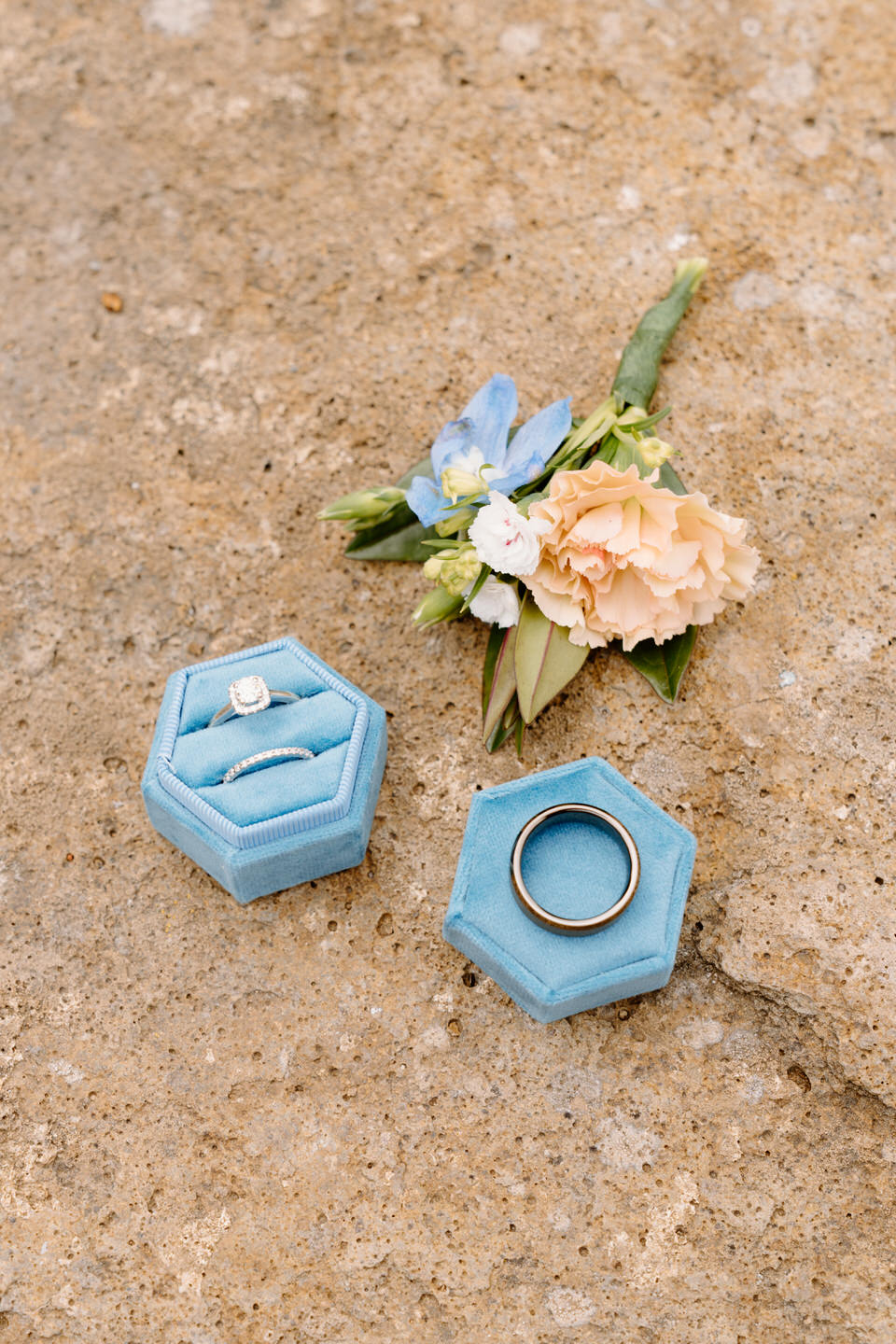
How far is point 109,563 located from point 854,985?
1.19 metres

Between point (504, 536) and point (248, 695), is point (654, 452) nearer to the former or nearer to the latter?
point (504, 536)

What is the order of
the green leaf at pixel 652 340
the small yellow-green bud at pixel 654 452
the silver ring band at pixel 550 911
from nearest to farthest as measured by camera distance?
the silver ring band at pixel 550 911, the small yellow-green bud at pixel 654 452, the green leaf at pixel 652 340

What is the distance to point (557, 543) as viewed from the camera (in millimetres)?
1345

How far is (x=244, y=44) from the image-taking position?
2.02m

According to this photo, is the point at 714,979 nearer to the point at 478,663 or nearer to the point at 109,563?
the point at 478,663

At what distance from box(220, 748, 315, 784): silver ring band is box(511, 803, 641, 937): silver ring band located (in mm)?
290

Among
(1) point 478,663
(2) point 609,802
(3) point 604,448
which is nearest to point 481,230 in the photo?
(3) point 604,448

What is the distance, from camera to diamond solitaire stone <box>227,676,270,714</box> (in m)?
1.36

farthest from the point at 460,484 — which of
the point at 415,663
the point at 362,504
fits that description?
the point at 415,663

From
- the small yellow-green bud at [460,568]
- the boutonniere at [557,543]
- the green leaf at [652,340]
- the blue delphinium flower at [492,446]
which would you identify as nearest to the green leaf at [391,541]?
the boutonniere at [557,543]

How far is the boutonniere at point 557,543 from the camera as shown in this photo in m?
1.33

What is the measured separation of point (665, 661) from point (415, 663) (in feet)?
1.15

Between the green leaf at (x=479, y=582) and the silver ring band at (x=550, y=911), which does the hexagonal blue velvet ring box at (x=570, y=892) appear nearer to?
the silver ring band at (x=550, y=911)

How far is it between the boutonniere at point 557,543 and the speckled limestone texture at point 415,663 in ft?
0.37
